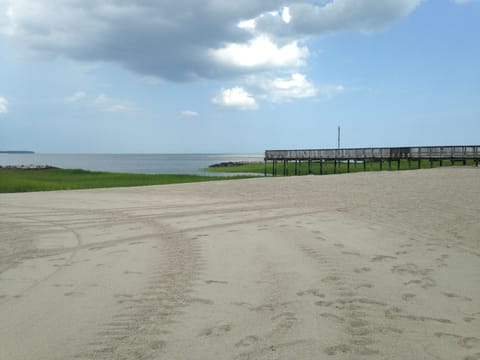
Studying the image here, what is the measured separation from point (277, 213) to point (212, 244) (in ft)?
11.4

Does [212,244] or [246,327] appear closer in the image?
[246,327]

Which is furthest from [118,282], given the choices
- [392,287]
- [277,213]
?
[277,213]

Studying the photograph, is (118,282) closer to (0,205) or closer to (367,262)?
(367,262)

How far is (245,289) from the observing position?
425 cm

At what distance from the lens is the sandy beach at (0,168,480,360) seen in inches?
120

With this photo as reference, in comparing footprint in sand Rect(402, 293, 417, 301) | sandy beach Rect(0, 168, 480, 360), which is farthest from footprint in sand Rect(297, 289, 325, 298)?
footprint in sand Rect(402, 293, 417, 301)

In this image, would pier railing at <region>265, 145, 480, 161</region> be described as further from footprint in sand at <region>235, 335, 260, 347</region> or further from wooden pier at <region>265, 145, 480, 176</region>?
footprint in sand at <region>235, 335, 260, 347</region>

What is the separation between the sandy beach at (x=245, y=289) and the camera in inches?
120

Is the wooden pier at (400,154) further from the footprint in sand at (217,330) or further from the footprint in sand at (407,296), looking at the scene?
the footprint in sand at (217,330)

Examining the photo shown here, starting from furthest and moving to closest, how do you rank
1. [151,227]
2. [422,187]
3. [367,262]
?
[422,187] → [151,227] → [367,262]

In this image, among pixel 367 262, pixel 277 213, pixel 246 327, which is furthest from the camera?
pixel 277 213

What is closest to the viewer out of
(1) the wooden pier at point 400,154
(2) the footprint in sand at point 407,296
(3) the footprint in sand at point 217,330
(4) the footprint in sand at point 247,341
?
(4) the footprint in sand at point 247,341

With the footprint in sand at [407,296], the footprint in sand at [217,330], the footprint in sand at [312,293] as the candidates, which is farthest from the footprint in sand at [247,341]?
the footprint in sand at [407,296]

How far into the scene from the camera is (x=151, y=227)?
8055mm
